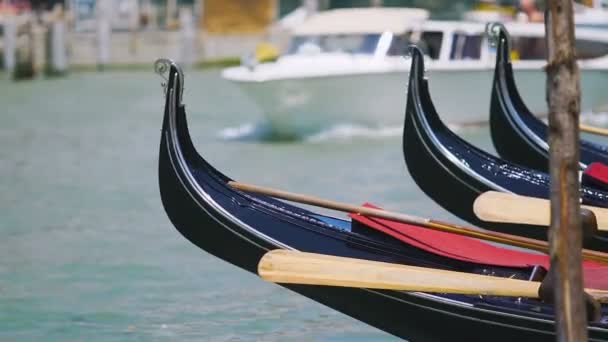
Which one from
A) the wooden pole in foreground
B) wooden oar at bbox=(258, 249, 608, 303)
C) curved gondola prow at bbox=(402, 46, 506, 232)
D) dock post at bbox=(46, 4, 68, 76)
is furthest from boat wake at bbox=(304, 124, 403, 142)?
the wooden pole in foreground

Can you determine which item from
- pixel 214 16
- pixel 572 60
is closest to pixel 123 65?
pixel 214 16

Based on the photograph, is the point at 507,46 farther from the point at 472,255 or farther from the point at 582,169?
the point at 472,255

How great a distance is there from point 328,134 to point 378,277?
742cm

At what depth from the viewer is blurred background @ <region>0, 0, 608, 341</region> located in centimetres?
576

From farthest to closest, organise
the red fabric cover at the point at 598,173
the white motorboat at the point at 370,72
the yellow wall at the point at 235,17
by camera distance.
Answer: the yellow wall at the point at 235,17 → the white motorboat at the point at 370,72 → the red fabric cover at the point at 598,173

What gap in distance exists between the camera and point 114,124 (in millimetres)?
12781

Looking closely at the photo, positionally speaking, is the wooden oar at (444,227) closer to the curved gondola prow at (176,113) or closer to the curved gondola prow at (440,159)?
the curved gondola prow at (176,113)

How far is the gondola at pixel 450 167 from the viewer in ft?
16.0

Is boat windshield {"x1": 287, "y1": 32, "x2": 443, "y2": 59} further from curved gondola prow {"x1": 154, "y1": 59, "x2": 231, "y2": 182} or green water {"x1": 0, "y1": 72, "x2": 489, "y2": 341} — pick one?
curved gondola prow {"x1": 154, "y1": 59, "x2": 231, "y2": 182}

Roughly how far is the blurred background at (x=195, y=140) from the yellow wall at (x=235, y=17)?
1614 mm

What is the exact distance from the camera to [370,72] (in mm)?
10664

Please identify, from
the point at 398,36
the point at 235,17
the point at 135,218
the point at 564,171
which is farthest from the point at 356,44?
the point at 235,17

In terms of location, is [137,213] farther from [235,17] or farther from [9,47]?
[235,17]

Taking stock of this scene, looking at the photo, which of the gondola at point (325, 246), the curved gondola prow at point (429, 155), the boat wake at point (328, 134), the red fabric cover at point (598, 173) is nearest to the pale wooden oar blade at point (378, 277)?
the gondola at point (325, 246)
